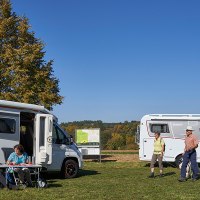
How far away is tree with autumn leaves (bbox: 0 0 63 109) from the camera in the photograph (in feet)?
83.7

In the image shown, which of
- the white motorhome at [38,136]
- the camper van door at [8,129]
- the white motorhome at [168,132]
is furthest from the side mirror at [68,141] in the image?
the white motorhome at [168,132]

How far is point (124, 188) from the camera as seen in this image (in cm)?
1170

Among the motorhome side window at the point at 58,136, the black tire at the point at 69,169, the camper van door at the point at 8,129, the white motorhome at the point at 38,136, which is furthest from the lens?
the black tire at the point at 69,169

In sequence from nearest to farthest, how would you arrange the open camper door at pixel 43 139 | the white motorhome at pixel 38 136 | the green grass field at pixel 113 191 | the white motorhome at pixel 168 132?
1. the green grass field at pixel 113 191
2. the white motorhome at pixel 38 136
3. the open camper door at pixel 43 139
4. the white motorhome at pixel 168 132

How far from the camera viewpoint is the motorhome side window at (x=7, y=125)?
1273cm

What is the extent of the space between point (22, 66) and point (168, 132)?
10.1 m

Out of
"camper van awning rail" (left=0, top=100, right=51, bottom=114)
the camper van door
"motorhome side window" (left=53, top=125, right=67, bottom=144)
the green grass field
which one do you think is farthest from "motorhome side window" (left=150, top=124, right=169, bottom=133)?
the camper van door

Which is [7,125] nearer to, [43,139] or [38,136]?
[38,136]

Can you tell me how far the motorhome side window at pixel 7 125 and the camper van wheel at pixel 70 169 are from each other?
103 inches

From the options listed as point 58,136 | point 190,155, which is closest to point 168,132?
point 190,155

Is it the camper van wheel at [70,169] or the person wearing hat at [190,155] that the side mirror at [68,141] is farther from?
the person wearing hat at [190,155]

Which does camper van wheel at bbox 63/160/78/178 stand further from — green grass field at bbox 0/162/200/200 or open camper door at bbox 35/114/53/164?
green grass field at bbox 0/162/200/200

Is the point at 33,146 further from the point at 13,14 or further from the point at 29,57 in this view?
the point at 13,14

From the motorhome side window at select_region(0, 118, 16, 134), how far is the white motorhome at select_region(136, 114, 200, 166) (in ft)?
30.1
